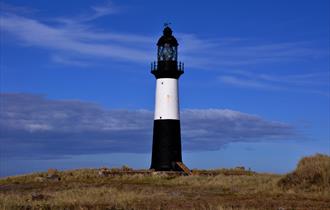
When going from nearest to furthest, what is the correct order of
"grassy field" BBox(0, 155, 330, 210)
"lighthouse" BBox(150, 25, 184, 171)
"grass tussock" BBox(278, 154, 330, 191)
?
"grassy field" BBox(0, 155, 330, 210), "grass tussock" BBox(278, 154, 330, 191), "lighthouse" BBox(150, 25, 184, 171)

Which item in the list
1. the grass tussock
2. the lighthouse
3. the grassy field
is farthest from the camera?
the lighthouse

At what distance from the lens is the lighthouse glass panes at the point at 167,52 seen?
151 ft

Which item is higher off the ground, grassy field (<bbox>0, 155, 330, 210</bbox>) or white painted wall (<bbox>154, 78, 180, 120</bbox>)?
white painted wall (<bbox>154, 78, 180, 120</bbox>)

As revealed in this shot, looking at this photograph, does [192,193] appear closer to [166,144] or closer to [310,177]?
[310,177]

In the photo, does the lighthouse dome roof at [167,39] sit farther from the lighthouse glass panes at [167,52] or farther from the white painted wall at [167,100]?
the white painted wall at [167,100]

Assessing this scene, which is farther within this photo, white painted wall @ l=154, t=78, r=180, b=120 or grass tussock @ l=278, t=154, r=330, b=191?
white painted wall @ l=154, t=78, r=180, b=120

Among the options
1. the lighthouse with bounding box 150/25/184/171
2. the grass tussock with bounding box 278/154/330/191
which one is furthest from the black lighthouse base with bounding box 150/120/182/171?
the grass tussock with bounding box 278/154/330/191

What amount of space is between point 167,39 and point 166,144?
28.3 ft

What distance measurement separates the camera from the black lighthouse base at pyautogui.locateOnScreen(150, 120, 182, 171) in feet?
147

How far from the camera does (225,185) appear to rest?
3256 cm

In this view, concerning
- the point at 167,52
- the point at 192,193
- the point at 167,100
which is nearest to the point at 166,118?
the point at 167,100

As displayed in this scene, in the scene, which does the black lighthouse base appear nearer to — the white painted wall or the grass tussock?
the white painted wall

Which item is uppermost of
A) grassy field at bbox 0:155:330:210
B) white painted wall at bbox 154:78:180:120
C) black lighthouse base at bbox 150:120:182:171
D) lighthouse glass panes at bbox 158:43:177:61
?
lighthouse glass panes at bbox 158:43:177:61

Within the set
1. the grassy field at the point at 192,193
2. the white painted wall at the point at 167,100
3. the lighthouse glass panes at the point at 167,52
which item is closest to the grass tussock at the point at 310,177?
the grassy field at the point at 192,193
